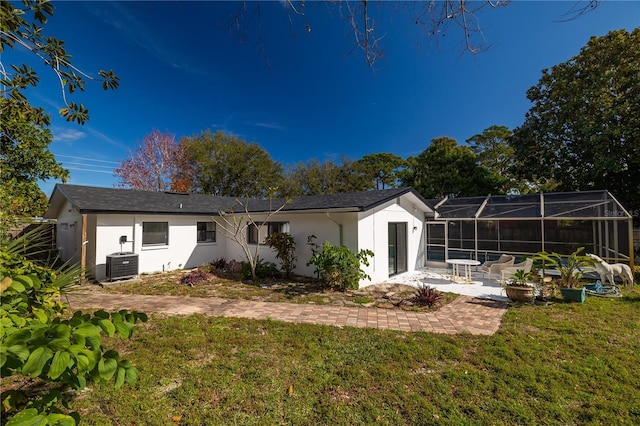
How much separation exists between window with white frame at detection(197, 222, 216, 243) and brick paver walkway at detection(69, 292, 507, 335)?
575 centimetres

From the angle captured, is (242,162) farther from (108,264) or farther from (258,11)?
(258,11)

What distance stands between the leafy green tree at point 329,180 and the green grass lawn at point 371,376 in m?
25.8

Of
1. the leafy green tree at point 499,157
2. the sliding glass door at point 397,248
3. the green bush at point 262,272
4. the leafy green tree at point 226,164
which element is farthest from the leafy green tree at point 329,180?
the green bush at point 262,272

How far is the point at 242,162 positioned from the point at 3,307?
94.8 feet

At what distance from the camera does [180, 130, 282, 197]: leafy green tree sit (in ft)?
92.0

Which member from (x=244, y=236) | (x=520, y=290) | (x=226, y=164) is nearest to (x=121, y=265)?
(x=244, y=236)

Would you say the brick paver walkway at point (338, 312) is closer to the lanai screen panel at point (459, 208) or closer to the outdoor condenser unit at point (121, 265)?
the outdoor condenser unit at point (121, 265)

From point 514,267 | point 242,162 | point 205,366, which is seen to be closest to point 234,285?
point 205,366

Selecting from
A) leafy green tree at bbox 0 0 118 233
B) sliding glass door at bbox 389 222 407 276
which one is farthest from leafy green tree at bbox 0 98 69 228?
sliding glass door at bbox 389 222 407 276

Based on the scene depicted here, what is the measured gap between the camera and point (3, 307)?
60.2 inches

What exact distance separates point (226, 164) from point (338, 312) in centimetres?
2545

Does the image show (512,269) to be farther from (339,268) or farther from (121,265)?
(121,265)

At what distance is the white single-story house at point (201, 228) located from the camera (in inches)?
386

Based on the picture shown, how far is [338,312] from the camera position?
662cm
